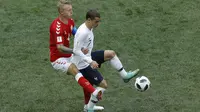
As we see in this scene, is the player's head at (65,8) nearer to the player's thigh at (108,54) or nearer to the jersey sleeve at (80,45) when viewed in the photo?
the jersey sleeve at (80,45)

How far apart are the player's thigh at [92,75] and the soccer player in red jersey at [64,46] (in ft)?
0.54

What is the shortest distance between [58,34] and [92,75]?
77cm

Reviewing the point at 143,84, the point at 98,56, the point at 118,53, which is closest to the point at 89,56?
the point at 98,56

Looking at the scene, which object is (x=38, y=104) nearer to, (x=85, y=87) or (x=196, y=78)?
(x=85, y=87)

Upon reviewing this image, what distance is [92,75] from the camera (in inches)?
259

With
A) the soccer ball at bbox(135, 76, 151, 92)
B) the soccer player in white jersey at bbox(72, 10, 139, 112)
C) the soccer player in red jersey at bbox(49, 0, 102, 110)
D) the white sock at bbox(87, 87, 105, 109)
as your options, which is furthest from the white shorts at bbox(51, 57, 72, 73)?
the soccer ball at bbox(135, 76, 151, 92)

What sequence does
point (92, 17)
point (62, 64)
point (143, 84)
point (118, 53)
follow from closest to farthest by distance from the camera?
point (92, 17) → point (62, 64) → point (143, 84) → point (118, 53)

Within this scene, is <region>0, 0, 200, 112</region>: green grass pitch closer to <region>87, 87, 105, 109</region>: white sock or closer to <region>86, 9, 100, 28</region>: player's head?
<region>87, 87, 105, 109</region>: white sock

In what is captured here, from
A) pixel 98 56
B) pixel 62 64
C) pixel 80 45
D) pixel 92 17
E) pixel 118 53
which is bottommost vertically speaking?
pixel 118 53

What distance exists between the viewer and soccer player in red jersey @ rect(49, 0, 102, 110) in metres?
6.41

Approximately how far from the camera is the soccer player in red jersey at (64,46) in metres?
6.41

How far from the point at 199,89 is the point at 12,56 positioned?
3656 millimetres

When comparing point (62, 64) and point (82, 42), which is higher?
point (82, 42)

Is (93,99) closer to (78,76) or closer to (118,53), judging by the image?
(78,76)
